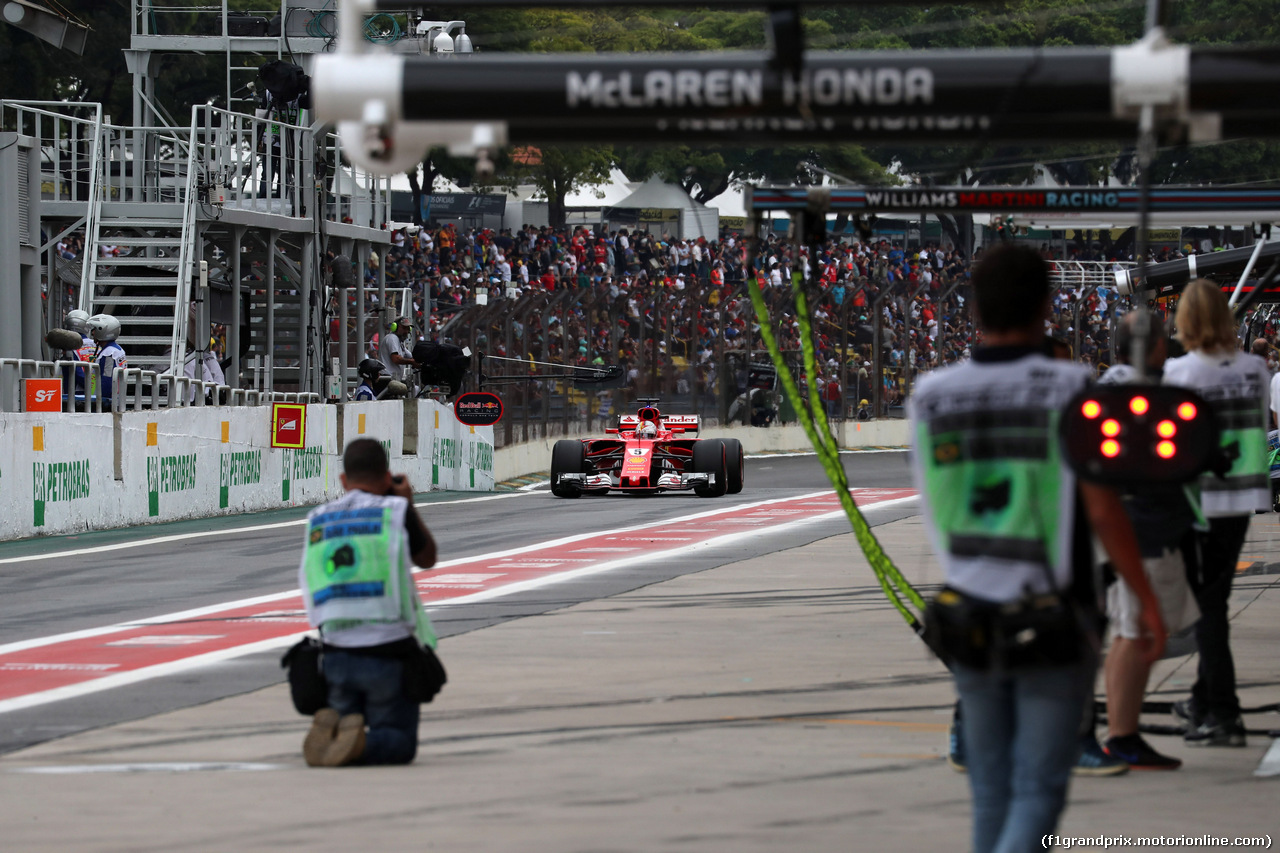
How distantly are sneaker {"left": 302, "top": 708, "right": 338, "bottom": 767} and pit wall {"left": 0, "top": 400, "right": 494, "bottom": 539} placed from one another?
10.9 meters

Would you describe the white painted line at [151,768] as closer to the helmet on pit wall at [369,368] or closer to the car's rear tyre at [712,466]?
the car's rear tyre at [712,466]

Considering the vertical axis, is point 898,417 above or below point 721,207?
below

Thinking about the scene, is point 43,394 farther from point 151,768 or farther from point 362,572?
point 362,572

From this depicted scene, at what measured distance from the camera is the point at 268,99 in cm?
2723

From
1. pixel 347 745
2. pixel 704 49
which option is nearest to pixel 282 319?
pixel 347 745

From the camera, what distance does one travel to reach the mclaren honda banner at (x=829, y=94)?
4.52 m

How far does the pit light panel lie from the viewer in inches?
164

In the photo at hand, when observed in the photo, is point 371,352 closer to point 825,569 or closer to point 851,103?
point 825,569

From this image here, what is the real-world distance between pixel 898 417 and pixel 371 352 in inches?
503

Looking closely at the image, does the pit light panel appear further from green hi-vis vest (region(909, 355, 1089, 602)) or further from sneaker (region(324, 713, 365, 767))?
sneaker (region(324, 713, 365, 767))

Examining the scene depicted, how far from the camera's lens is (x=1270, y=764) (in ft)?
20.6

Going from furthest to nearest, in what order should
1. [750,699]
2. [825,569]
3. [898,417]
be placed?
[898,417] < [825,569] < [750,699]

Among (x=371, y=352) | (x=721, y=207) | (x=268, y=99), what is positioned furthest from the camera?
(x=721, y=207)

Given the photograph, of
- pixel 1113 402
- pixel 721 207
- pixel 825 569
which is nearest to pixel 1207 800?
pixel 1113 402
